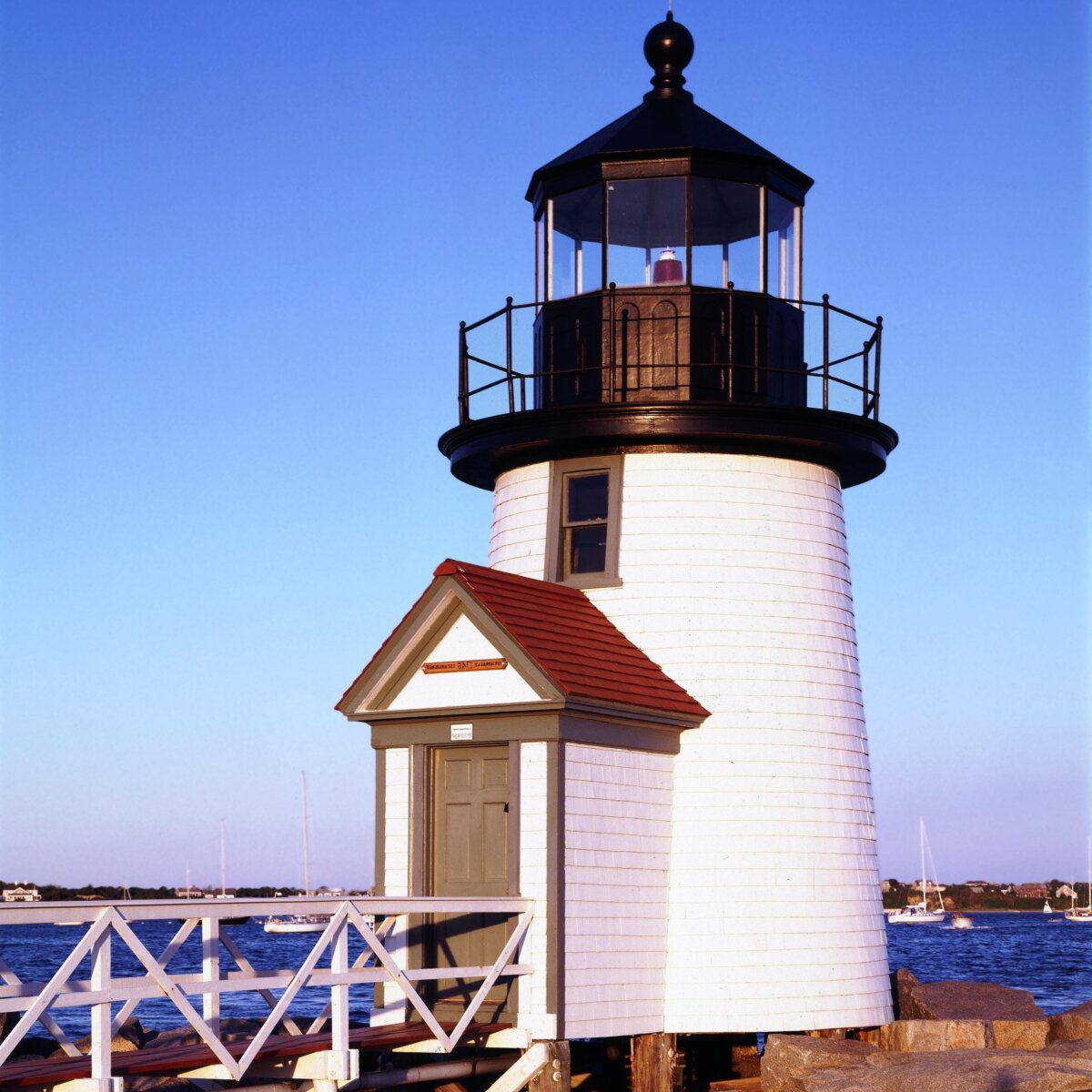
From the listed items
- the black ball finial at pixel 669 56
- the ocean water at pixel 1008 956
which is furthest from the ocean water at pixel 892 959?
the black ball finial at pixel 669 56

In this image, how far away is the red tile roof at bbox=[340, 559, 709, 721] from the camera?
15156mm

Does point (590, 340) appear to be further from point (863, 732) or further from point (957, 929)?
point (957, 929)

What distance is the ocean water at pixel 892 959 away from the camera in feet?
146

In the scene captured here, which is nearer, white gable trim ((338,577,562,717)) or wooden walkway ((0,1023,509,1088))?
wooden walkway ((0,1023,509,1088))

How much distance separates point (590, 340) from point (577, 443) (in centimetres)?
96

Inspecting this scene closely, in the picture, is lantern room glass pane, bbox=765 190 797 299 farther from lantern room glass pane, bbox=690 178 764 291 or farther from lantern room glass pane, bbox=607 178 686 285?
lantern room glass pane, bbox=607 178 686 285

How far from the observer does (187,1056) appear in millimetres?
12445

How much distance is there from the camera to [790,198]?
18.0 m

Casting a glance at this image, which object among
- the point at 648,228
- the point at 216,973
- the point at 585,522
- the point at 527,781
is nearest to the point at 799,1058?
the point at 527,781

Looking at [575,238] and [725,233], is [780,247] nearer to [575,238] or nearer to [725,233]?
[725,233]

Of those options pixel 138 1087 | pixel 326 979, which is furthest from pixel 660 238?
pixel 138 1087

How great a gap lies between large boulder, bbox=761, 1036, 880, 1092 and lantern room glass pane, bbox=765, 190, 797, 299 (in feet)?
22.1

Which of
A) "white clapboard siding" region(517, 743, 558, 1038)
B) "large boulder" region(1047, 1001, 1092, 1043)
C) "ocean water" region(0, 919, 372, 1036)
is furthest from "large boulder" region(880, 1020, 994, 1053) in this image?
"ocean water" region(0, 919, 372, 1036)

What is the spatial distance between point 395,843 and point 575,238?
5.96 m
